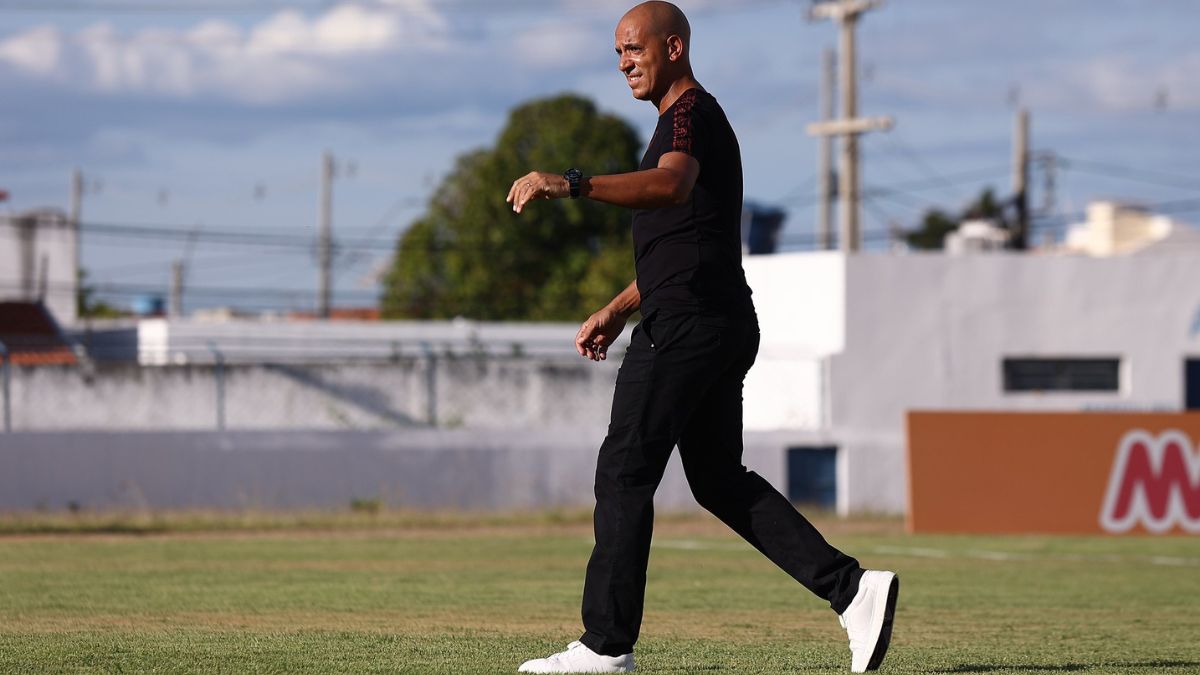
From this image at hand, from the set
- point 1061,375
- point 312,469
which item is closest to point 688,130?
point 312,469

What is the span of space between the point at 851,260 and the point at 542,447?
17.3 feet

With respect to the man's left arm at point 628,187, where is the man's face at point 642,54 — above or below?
above

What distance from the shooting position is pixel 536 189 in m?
5.09

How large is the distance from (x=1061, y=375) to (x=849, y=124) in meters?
6.94

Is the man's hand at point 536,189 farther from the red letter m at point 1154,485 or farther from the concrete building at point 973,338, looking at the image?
the concrete building at point 973,338

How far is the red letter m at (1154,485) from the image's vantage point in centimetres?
1792

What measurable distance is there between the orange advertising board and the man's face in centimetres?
1254

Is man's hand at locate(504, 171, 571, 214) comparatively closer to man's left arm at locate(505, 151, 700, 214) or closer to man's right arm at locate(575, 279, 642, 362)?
man's left arm at locate(505, 151, 700, 214)

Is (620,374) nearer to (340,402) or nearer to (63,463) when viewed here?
(63,463)

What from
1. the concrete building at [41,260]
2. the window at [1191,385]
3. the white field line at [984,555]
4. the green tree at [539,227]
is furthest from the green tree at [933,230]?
the white field line at [984,555]

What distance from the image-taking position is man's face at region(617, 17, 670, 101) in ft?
18.5

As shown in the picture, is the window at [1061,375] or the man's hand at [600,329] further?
the window at [1061,375]

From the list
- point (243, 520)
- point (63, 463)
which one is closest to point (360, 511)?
point (243, 520)

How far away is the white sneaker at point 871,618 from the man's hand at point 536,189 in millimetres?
1651
